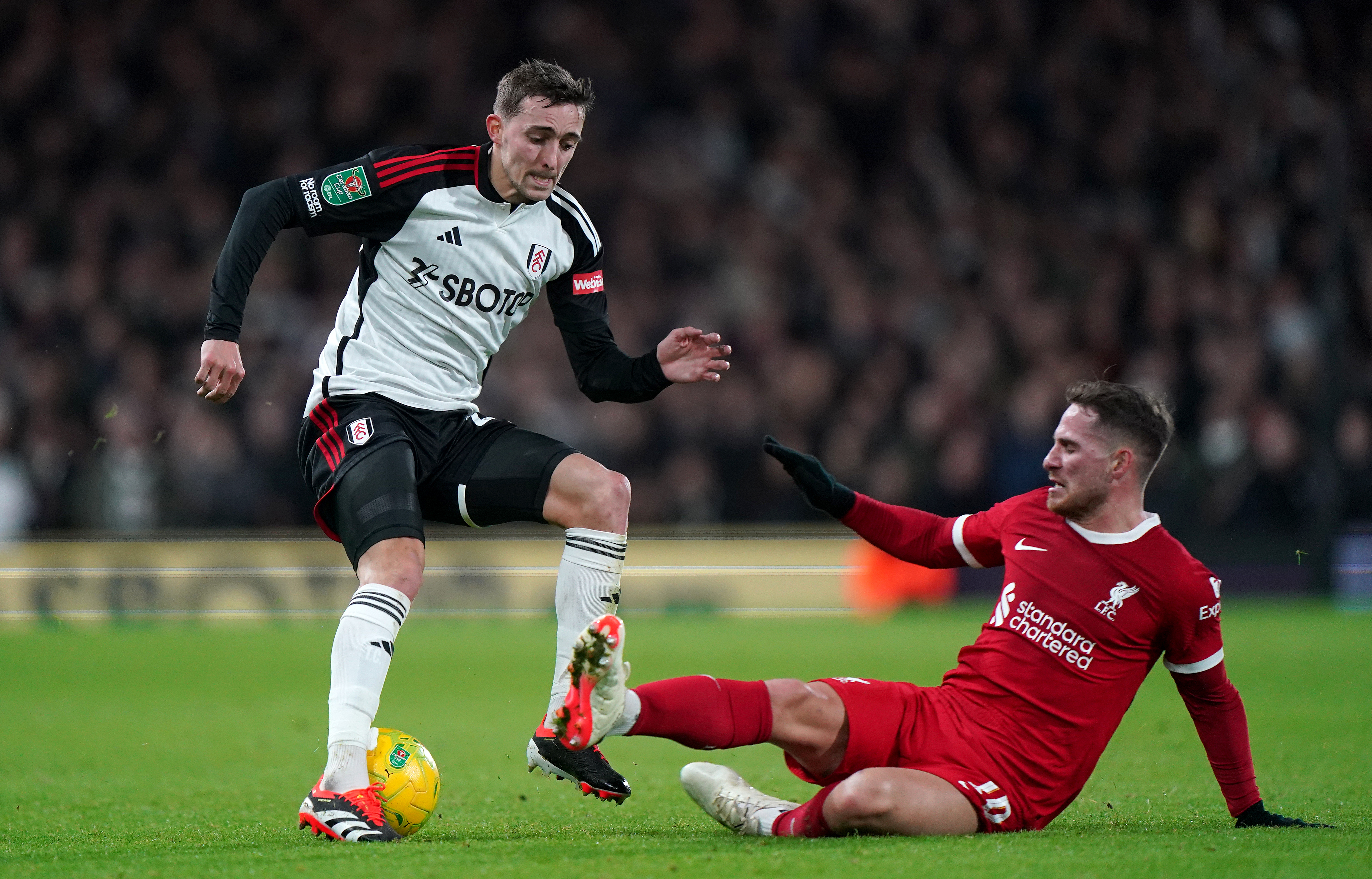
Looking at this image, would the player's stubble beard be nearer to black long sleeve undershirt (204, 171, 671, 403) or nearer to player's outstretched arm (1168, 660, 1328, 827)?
player's outstretched arm (1168, 660, 1328, 827)

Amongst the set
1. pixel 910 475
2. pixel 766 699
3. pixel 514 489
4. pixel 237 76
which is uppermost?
pixel 237 76

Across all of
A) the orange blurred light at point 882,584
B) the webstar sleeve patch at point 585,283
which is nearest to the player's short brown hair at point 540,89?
the webstar sleeve patch at point 585,283

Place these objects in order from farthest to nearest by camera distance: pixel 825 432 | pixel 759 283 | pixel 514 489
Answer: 1. pixel 759 283
2. pixel 825 432
3. pixel 514 489

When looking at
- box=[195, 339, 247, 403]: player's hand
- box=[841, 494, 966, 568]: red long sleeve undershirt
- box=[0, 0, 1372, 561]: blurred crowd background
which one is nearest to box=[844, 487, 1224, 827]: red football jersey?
box=[841, 494, 966, 568]: red long sleeve undershirt

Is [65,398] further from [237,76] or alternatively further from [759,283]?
[759,283]

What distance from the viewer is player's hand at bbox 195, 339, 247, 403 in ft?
13.9

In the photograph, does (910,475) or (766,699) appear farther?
(910,475)

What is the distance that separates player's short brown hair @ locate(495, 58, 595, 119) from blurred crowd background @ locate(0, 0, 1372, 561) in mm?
7587

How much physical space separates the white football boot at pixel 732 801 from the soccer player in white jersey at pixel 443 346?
26 cm

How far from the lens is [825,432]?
12898 millimetres

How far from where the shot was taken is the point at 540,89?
461cm

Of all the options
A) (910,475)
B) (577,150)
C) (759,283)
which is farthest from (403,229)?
(577,150)

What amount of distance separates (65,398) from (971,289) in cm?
811

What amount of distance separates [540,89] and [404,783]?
2102 millimetres
